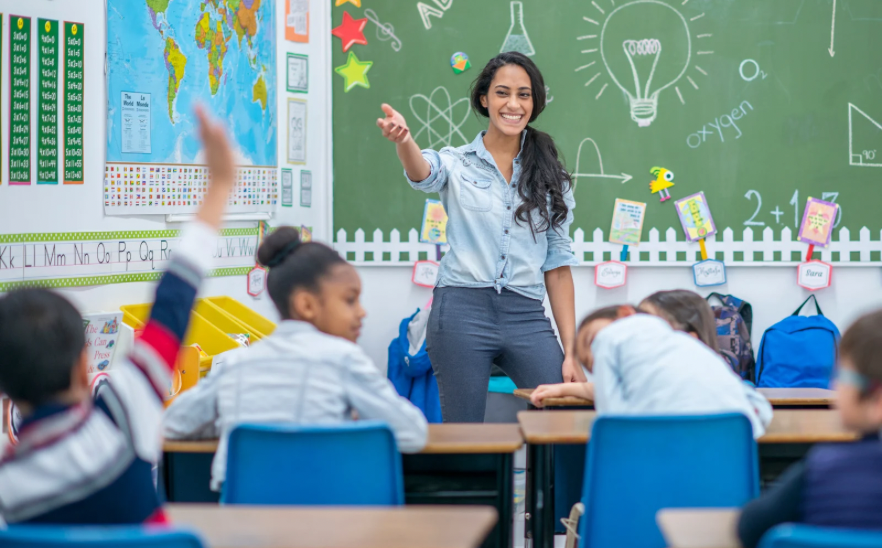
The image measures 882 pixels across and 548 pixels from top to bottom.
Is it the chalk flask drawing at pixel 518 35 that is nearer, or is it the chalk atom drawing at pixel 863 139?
the chalk atom drawing at pixel 863 139

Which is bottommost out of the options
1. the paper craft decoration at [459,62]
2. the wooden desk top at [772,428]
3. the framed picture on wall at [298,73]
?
the wooden desk top at [772,428]

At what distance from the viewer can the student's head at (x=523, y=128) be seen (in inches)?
110

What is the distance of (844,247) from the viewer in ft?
13.9

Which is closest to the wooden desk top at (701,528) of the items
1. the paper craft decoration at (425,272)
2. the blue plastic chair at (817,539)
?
the blue plastic chair at (817,539)

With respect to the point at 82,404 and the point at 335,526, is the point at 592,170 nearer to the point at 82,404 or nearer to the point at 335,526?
the point at 335,526

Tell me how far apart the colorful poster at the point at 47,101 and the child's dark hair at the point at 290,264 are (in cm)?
123

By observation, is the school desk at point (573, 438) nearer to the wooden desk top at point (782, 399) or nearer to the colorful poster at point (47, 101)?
the wooden desk top at point (782, 399)

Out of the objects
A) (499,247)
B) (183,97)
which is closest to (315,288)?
(499,247)

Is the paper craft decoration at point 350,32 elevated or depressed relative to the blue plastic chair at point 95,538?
elevated

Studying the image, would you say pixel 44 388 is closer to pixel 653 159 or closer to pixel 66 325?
pixel 66 325

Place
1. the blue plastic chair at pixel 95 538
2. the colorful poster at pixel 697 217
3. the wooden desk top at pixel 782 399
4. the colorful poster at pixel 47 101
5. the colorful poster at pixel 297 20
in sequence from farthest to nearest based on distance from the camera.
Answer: the colorful poster at pixel 697 217 → the colorful poster at pixel 297 20 → the colorful poster at pixel 47 101 → the wooden desk top at pixel 782 399 → the blue plastic chair at pixel 95 538

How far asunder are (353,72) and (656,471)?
314cm

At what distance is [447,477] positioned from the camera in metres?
2.07

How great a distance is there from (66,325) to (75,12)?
6.53ft
